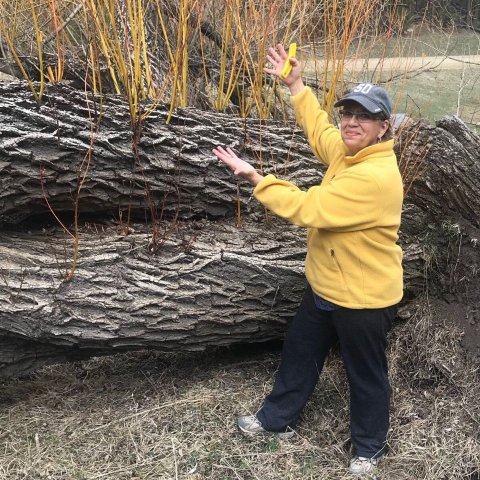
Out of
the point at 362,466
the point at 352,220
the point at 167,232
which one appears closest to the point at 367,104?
the point at 352,220

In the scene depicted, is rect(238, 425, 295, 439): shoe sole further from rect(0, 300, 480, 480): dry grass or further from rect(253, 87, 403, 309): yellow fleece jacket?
rect(253, 87, 403, 309): yellow fleece jacket

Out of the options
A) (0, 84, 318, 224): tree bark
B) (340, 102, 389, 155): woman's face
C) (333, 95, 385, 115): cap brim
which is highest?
(333, 95, 385, 115): cap brim

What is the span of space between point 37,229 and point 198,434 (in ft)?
3.68

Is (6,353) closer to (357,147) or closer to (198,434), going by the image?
(198,434)

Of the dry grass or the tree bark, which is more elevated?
the tree bark

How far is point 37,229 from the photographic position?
2.53m

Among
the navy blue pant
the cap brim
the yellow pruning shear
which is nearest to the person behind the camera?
the cap brim

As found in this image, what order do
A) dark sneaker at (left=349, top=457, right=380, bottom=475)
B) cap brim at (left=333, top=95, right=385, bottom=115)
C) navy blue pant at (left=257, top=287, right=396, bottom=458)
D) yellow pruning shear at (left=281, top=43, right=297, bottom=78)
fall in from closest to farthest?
cap brim at (left=333, top=95, right=385, bottom=115) < navy blue pant at (left=257, top=287, right=396, bottom=458) < dark sneaker at (left=349, top=457, right=380, bottom=475) < yellow pruning shear at (left=281, top=43, right=297, bottom=78)

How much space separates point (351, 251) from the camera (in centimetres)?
186

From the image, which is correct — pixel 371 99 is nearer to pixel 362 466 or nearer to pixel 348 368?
pixel 348 368

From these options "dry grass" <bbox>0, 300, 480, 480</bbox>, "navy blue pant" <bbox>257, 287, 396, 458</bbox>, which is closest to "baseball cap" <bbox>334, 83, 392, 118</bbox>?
"navy blue pant" <bbox>257, 287, 396, 458</bbox>

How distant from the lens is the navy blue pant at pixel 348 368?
6.40 ft

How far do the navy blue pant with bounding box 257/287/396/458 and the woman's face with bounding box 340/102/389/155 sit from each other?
553 mm

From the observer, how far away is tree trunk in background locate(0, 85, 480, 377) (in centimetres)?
224
